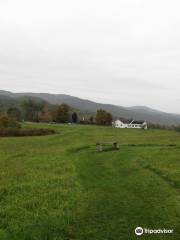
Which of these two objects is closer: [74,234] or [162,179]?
[74,234]

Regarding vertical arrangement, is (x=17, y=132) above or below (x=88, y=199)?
below

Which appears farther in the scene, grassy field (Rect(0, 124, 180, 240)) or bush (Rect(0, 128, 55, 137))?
bush (Rect(0, 128, 55, 137))

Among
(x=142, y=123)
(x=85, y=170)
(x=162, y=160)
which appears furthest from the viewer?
(x=142, y=123)

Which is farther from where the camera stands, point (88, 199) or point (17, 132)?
point (17, 132)

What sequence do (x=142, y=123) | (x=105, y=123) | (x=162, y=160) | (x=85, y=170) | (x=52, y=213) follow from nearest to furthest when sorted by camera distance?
1. (x=52, y=213)
2. (x=85, y=170)
3. (x=162, y=160)
4. (x=105, y=123)
5. (x=142, y=123)

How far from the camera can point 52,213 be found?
16.6 metres

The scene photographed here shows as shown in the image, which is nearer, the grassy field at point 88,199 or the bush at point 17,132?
the grassy field at point 88,199

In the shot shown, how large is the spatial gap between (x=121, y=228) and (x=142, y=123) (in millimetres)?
146095

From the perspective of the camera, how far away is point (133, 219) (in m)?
15.5

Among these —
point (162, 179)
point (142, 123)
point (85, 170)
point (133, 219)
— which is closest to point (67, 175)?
point (85, 170)

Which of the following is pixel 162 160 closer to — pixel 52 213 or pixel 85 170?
pixel 85 170

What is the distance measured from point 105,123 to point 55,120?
67.2 feet

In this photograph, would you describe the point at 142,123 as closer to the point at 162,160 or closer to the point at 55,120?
the point at 55,120

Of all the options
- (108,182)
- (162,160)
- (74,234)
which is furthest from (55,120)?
(74,234)
